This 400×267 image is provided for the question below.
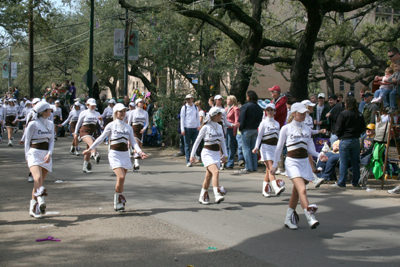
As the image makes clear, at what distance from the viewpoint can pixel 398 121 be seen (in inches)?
385

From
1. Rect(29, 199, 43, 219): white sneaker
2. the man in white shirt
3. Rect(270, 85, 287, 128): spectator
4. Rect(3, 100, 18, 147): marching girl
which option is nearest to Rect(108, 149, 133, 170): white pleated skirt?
Rect(29, 199, 43, 219): white sneaker

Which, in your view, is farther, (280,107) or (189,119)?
(189,119)

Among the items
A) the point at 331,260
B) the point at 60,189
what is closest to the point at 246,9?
the point at 60,189

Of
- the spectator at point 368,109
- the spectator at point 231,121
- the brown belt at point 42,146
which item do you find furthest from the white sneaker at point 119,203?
the spectator at point 368,109

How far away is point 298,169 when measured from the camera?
640 cm

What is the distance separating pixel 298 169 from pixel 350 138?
3801mm

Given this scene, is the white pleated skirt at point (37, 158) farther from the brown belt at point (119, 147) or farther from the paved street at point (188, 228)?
the brown belt at point (119, 147)

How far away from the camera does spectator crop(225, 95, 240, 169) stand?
12.7m

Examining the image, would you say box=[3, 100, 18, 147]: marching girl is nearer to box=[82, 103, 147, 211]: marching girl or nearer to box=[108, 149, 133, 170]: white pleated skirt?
box=[82, 103, 147, 211]: marching girl

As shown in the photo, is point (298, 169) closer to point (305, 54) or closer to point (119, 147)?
point (119, 147)

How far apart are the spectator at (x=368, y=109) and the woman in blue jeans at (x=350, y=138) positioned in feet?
6.62

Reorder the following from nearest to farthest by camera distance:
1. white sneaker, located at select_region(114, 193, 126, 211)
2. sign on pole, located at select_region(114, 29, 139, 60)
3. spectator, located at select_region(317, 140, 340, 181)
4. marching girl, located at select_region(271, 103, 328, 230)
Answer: marching girl, located at select_region(271, 103, 328, 230) < white sneaker, located at select_region(114, 193, 126, 211) < spectator, located at select_region(317, 140, 340, 181) < sign on pole, located at select_region(114, 29, 139, 60)

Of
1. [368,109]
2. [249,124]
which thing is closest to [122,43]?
[249,124]

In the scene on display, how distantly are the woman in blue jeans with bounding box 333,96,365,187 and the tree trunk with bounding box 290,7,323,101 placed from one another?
6.49m
